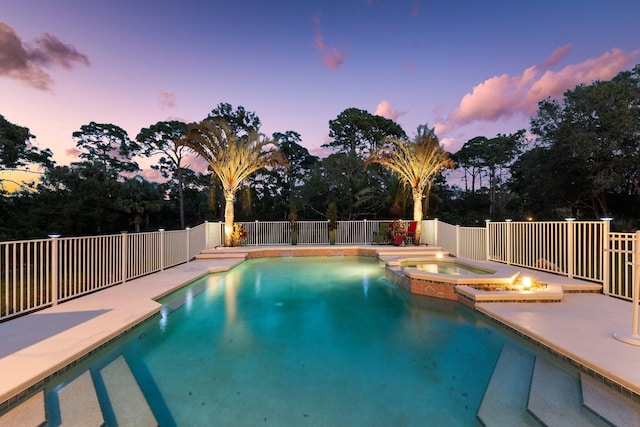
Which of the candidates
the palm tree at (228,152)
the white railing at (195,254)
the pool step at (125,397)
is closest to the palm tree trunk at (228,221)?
the palm tree at (228,152)

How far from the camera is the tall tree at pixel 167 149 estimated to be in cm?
2318

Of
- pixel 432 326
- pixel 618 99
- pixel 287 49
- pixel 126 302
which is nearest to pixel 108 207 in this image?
pixel 287 49

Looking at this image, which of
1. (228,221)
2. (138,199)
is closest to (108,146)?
(138,199)

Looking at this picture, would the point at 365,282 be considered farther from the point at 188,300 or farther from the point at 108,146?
the point at 108,146

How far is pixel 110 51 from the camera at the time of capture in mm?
8891

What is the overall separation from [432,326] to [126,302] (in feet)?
14.8

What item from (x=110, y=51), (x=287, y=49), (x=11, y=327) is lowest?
(x=11, y=327)

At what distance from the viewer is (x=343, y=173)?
55.5 ft

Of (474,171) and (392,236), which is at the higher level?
(474,171)

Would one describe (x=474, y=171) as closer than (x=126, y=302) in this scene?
No

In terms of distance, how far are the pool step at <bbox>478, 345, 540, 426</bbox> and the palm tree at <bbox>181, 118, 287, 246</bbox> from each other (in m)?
9.90

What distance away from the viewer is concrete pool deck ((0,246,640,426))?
2.21 meters

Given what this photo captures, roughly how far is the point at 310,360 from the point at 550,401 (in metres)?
2.02

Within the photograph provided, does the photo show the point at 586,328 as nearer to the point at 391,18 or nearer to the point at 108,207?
the point at 391,18
